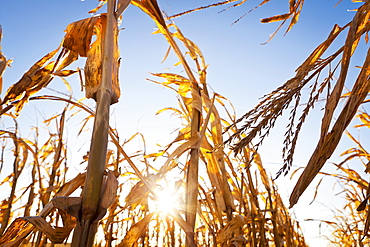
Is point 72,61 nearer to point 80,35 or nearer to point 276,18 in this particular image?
point 80,35

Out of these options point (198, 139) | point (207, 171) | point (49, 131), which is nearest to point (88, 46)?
point (198, 139)

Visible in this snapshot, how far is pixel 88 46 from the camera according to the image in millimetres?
818

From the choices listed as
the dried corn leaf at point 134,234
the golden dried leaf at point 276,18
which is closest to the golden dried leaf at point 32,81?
the dried corn leaf at point 134,234

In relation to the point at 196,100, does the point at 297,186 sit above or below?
below

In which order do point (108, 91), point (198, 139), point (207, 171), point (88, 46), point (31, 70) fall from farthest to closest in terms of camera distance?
point (207, 171) < point (198, 139) < point (31, 70) < point (88, 46) < point (108, 91)

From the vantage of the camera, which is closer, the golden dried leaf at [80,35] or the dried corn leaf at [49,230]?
the dried corn leaf at [49,230]

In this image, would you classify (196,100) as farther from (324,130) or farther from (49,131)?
(49,131)

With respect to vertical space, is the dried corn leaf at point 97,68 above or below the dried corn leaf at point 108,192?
above

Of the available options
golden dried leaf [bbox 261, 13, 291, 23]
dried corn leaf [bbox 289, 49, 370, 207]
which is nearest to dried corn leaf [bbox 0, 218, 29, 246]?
dried corn leaf [bbox 289, 49, 370, 207]

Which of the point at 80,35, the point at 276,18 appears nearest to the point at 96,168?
the point at 80,35

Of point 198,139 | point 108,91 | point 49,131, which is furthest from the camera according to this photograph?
point 49,131

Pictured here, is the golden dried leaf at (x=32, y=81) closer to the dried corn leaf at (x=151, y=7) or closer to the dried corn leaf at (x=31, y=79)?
the dried corn leaf at (x=31, y=79)

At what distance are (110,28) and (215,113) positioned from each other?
2.38 ft

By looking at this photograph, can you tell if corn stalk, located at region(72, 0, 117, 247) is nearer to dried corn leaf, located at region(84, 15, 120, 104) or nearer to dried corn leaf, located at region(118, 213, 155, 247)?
dried corn leaf, located at region(84, 15, 120, 104)
